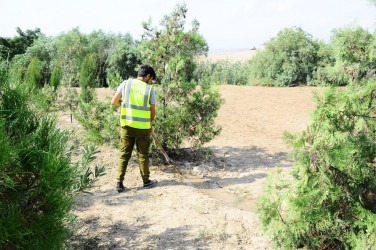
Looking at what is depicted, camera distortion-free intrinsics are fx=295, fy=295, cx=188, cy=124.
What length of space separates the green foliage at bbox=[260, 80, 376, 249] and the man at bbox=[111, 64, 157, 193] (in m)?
2.77

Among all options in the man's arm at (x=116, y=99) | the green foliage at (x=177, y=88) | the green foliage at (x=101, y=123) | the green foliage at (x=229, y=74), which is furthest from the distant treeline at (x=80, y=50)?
the man's arm at (x=116, y=99)

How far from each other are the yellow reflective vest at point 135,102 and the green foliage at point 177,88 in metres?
1.08

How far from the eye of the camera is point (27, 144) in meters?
1.77

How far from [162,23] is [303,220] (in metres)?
4.88

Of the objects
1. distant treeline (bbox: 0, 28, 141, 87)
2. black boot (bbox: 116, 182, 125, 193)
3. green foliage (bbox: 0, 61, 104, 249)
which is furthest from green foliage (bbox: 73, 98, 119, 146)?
distant treeline (bbox: 0, 28, 141, 87)

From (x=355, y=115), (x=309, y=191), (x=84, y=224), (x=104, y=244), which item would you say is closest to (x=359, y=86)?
(x=355, y=115)

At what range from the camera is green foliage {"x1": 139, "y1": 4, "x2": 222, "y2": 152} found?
19.6ft

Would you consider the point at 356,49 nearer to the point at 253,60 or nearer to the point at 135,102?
the point at 135,102

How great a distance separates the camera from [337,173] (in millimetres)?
2551

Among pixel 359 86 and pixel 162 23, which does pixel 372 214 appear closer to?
pixel 359 86

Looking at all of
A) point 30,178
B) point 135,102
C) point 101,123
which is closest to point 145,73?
point 135,102

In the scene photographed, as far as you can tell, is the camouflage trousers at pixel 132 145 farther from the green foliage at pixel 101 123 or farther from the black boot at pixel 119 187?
the green foliage at pixel 101 123

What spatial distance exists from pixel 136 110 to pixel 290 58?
57.3 feet

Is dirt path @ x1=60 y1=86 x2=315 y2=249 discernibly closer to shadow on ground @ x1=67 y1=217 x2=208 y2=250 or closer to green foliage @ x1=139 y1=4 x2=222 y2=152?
shadow on ground @ x1=67 y1=217 x2=208 y2=250
